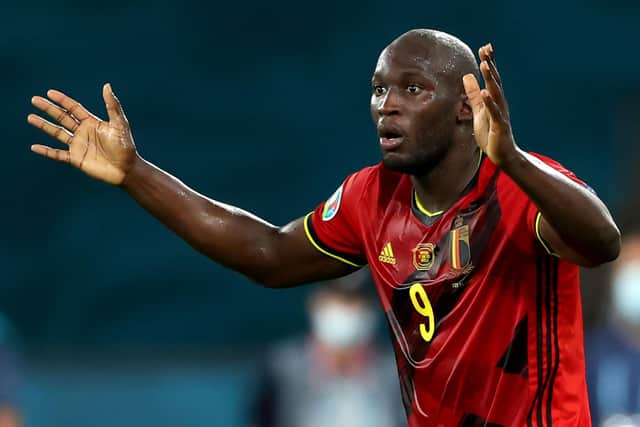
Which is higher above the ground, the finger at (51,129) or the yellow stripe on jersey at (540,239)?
the finger at (51,129)

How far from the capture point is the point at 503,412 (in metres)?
3.64

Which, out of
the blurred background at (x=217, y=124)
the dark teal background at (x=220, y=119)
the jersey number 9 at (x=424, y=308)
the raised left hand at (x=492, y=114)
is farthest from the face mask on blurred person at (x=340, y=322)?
the raised left hand at (x=492, y=114)

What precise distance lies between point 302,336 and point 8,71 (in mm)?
2091

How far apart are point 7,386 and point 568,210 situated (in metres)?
3.26

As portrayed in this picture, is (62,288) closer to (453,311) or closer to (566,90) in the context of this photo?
(566,90)

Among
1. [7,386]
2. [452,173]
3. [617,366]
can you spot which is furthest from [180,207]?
[617,366]

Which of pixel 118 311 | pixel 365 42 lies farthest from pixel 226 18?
pixel 118 311

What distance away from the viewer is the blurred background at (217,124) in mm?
7332

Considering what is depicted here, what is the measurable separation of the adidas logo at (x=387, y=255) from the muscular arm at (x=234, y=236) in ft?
0.92

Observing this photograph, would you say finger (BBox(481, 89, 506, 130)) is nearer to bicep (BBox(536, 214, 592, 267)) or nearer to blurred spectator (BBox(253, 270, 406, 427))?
bicep (BBox(536, 214, 592, 267))

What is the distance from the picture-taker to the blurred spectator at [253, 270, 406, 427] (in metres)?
6.49

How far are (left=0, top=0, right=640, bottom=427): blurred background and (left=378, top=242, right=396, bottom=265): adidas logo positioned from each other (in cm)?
322

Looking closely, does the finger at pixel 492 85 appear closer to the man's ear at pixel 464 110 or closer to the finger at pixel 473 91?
the finger at pixel 473 91

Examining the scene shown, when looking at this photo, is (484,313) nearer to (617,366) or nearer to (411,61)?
(411,61)
